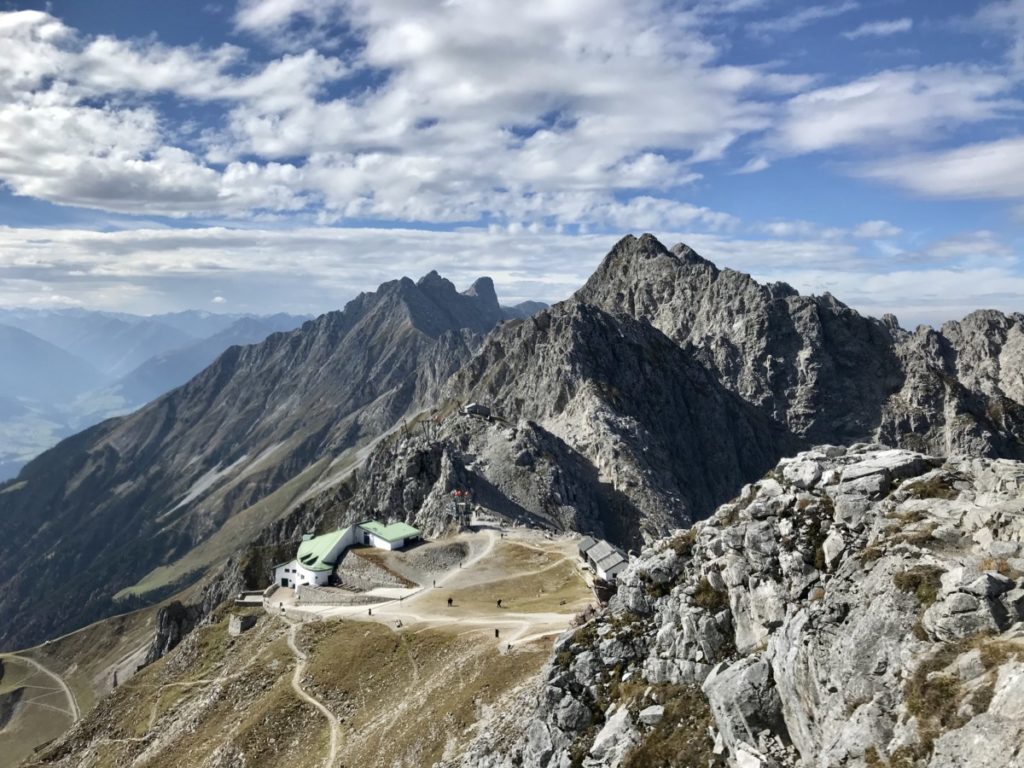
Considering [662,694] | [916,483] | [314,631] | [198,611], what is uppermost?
[916,483]

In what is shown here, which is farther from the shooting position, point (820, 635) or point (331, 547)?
point (331, 547)

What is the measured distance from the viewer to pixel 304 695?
6450 cm

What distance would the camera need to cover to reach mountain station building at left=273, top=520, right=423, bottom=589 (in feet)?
326

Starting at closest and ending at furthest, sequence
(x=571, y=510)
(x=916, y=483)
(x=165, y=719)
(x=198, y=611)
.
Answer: (x=916, y=483)
(x=165, y=719)
(x=571, y=510)
(x=198, y=611)

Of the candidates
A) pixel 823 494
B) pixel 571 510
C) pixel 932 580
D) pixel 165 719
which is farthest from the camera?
pixel 571 510

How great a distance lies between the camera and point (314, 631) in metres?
79.8

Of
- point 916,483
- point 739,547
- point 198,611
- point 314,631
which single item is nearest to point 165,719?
point 314,631

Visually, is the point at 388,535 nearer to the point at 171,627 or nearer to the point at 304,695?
the point at 304,695

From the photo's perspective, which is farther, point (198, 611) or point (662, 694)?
point (198, 611)

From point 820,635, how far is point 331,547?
287 ft

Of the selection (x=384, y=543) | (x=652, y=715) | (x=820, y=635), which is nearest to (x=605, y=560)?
(x=384, y=543)

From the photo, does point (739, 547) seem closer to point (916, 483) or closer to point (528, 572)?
point (916, 483)

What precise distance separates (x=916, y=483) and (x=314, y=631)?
229ft

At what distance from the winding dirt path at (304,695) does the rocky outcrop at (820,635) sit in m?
20.2
